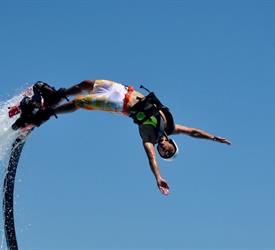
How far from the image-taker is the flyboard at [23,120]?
15.7m

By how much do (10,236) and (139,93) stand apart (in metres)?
4.07

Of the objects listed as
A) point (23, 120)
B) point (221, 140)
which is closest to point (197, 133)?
point (221, 140)

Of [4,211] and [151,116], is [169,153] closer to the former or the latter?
[151,116]

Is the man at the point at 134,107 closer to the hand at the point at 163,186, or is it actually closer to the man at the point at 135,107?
the man at the point at 135,107

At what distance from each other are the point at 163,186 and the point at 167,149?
73.9 inches

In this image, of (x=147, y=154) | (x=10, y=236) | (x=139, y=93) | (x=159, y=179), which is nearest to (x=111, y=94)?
(x=139, y=93)

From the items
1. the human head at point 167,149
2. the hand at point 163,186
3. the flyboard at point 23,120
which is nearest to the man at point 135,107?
the human head at point 167,149

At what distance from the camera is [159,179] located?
13.2 meters

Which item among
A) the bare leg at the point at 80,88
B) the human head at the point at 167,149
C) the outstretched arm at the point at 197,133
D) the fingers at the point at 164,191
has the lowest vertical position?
the fingers at the point at 164,191

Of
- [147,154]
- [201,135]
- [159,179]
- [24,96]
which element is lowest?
[159,179]

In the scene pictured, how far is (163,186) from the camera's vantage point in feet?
42.6

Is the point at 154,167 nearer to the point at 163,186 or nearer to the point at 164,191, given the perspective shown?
the point at 163,186

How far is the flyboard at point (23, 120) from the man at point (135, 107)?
25 centimetres

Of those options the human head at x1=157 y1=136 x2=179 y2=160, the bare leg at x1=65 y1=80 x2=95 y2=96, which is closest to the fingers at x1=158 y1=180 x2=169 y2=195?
the human head at x1=157 y1=136 x2=179 y2=160
